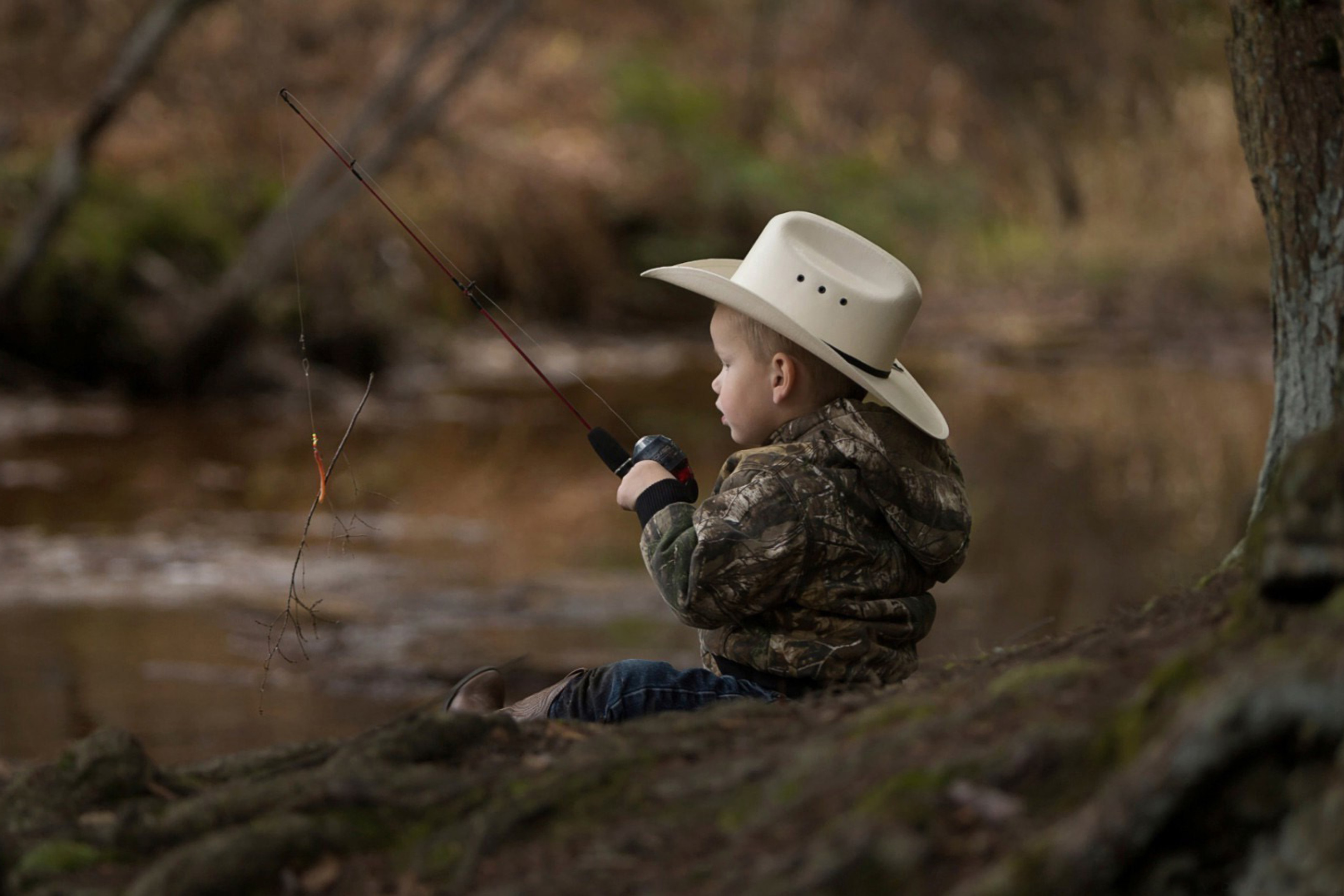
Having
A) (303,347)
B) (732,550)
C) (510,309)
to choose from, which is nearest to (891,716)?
(732,550)

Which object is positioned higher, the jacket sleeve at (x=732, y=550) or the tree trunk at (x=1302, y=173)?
the tree trunk at (x=1302, y=173)

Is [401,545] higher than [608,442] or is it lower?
higher

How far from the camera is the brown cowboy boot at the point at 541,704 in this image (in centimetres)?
310

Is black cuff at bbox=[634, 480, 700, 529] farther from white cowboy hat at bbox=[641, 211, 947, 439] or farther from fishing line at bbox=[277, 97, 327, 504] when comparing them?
fishing line at bbox=[277, 97, 327, 504]

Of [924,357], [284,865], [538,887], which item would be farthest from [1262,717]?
[924,357]

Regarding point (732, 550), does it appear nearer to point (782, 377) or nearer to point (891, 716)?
point (782, 377)

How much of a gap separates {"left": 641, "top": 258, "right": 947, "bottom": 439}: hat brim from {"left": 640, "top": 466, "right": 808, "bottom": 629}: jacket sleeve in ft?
0.79

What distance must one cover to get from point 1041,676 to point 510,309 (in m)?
17.9

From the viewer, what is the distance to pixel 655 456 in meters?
3.17

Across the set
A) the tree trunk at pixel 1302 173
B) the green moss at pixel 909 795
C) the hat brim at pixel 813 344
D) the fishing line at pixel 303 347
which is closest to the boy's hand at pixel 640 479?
the hat brim at pixel 813 344

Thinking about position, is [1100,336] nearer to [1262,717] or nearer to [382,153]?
[382,153]

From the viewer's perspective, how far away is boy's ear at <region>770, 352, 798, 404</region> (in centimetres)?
315

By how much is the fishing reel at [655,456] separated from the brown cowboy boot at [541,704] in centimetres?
41

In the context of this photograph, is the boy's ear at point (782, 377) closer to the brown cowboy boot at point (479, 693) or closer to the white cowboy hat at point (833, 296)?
the white cowboy hat at point (833, 296)
